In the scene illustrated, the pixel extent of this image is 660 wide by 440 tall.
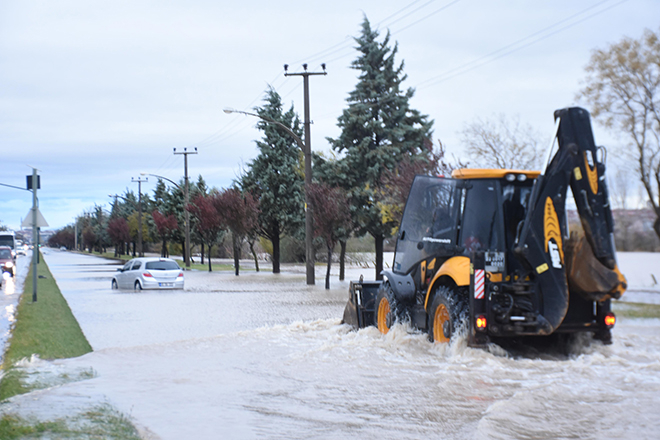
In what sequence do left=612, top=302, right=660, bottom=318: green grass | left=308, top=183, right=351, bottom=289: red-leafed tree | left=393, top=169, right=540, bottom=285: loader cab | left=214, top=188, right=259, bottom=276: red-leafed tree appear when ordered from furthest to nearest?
1. left=214, top=188, right=259, bottom=276: red-leafed tree
2. left=308, top=183, right=351, bottom=289: red-leafed tree
3. left=612, top=302, right=660, bottom=318: green grass
4. left=393, top=169, right=540, bottom=285: loader cab

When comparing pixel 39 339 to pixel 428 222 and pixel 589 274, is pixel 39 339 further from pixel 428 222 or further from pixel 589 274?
pixel 589 274

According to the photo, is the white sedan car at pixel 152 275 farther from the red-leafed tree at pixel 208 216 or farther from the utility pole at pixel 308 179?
the red-leafed tree at pixel 208 216

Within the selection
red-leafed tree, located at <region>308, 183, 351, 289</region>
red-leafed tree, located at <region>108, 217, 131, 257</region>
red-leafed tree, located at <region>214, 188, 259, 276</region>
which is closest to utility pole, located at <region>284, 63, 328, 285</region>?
red-leafed tree, located at <region>308, 183, 351, 289</region>

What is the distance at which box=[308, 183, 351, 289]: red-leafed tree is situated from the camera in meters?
27.5

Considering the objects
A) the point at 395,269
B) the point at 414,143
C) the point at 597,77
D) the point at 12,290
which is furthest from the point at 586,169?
the point at 12,290

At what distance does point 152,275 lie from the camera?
28.2m

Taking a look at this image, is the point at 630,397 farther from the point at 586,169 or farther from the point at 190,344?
the point at 190,344

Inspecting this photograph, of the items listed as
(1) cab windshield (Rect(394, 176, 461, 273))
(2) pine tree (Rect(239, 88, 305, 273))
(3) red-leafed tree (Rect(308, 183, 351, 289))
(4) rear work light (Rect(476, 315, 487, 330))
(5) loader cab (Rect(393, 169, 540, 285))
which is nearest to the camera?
(4) rear work light (Rect(476, 315, 487, 330))

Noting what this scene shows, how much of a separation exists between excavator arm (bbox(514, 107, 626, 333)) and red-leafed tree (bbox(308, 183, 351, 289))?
718 inches

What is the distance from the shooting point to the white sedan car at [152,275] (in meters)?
28.1

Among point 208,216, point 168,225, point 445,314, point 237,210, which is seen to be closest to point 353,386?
point 445,314

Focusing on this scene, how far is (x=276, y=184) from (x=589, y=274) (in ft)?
114

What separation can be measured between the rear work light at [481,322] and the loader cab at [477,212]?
690mm

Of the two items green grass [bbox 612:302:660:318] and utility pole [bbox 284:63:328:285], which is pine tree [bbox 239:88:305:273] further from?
green grass [bbox 612:302:660:318]
